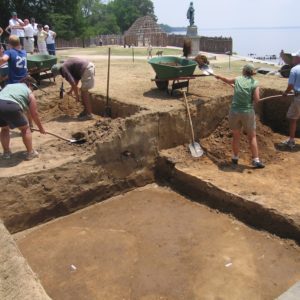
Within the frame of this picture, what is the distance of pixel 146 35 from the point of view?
35.1 m

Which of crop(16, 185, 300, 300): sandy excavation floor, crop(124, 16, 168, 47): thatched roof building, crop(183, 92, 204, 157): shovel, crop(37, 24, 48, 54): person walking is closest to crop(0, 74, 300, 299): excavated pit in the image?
crop(16, 185, 300, 300): sandy excavation floor

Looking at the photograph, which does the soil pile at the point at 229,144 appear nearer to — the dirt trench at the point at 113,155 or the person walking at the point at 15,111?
the dirt trench at the point at 113,155

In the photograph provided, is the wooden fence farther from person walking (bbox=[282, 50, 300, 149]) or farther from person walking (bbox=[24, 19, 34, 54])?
person walking (bbox=[282, 50, 300, 149])

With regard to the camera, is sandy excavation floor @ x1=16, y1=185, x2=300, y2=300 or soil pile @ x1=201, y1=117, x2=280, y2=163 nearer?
sandy excavation floor @ x1=16, y1=185, x2=300, y2=300

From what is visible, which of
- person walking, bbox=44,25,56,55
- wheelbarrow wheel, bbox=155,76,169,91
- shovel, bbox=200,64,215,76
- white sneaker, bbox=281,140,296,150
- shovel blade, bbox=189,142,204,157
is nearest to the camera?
shovel blade, bbox=189,142,204,157

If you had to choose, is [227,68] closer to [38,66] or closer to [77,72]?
[38,66]

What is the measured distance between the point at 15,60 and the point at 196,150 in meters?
3.64

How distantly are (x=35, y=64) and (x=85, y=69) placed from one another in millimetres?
2325

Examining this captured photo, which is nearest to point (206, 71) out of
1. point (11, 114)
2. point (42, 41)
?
point (11, 114)

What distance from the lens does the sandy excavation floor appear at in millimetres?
4270

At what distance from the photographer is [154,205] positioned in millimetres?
6109

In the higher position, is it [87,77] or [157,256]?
[87,77]

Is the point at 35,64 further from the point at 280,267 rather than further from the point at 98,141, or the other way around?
the point at 280,267

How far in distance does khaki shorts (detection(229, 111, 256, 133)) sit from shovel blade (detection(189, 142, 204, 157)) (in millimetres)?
922
